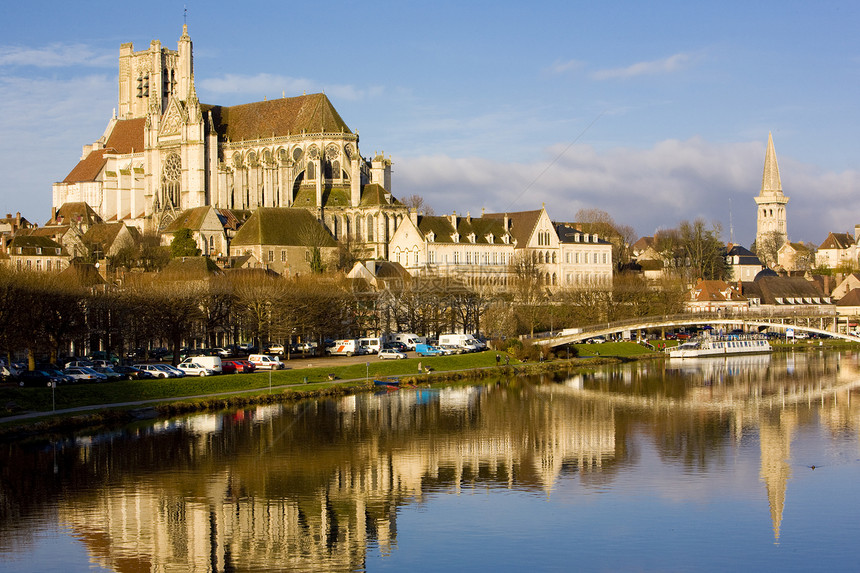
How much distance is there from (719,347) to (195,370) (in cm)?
4866

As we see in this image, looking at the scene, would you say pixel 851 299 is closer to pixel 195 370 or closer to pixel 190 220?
pixel 190 220

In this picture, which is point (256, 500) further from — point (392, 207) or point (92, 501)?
point (392, 207)

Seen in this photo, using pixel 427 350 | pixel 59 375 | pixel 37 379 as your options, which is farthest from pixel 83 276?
pixel 37 379

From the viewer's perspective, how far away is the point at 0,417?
44.7 metres

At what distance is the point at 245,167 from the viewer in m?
128

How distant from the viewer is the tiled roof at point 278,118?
416 ft

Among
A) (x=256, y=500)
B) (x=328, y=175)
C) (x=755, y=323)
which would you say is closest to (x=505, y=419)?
(x=256, y=500)

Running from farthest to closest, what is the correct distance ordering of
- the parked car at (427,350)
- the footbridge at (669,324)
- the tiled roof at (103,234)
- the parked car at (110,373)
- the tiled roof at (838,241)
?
the tiled roof at (838,241) → the tiled roof at (103,234) → the footbridge at (669,324) → the parked car at (427,350) → the parked car at (110,373)

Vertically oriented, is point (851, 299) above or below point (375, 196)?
below

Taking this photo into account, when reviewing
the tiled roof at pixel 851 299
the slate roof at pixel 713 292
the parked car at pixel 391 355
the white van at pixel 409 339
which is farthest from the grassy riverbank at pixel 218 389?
the tiled roof at pixel 851 299

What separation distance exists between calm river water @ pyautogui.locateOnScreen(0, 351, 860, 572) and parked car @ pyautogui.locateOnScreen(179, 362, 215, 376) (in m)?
7.95

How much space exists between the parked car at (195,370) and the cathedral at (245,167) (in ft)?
189

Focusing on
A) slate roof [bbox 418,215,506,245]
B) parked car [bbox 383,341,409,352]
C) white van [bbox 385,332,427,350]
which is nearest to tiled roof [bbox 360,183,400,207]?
slate roof [bbox 418,215,506,245]

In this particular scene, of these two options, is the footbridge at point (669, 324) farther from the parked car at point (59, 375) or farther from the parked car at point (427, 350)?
the parked car at point (59, 375)
